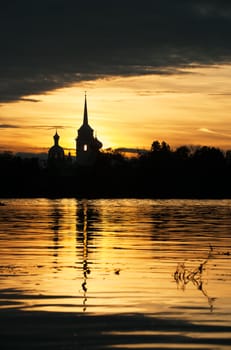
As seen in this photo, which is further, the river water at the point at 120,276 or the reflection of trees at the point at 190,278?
the reflection of trees at the point at 190,278

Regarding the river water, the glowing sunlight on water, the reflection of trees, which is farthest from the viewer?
the reflection of trees

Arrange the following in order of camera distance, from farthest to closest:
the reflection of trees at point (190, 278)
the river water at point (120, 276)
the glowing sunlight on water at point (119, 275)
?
1. the reflection of trees at point (190, 278)
2. the glowing sunlight on water at point (119, 275)
3. the river water at point (120, 276)

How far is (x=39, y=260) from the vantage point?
2942 centimetres

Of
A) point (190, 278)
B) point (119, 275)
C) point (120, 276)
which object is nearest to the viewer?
point (190, 278)

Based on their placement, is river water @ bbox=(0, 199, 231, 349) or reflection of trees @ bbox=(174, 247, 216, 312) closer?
river water @ bbox=(0, 199, 231, 349)

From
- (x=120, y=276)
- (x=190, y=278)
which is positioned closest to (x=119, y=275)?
(x=120, y=276)

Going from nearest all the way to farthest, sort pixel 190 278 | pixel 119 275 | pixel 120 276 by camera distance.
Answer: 1. pixel 190 278
2. pixel 120 276
3. pixel 119 275

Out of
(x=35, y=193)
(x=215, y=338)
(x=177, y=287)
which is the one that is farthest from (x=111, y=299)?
(x=35, y=193)

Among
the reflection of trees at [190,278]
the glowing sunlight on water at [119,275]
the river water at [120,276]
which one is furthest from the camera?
the reflection of trees at [190,278]

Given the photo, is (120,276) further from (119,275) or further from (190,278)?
(190,278)

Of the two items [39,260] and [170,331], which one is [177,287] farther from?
[39,260]

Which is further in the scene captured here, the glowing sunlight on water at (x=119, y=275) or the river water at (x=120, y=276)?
the glowing sunlight on water at (x=119, y=275)

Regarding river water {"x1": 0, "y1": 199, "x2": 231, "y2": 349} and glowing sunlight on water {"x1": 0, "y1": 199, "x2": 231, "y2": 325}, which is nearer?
river water {"x1": 0, "y1": 199, "x2": 231, "y2": 349}

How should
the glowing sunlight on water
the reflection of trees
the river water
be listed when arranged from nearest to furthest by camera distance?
the river water
the glowing sunlight on water
the reflection of trees
